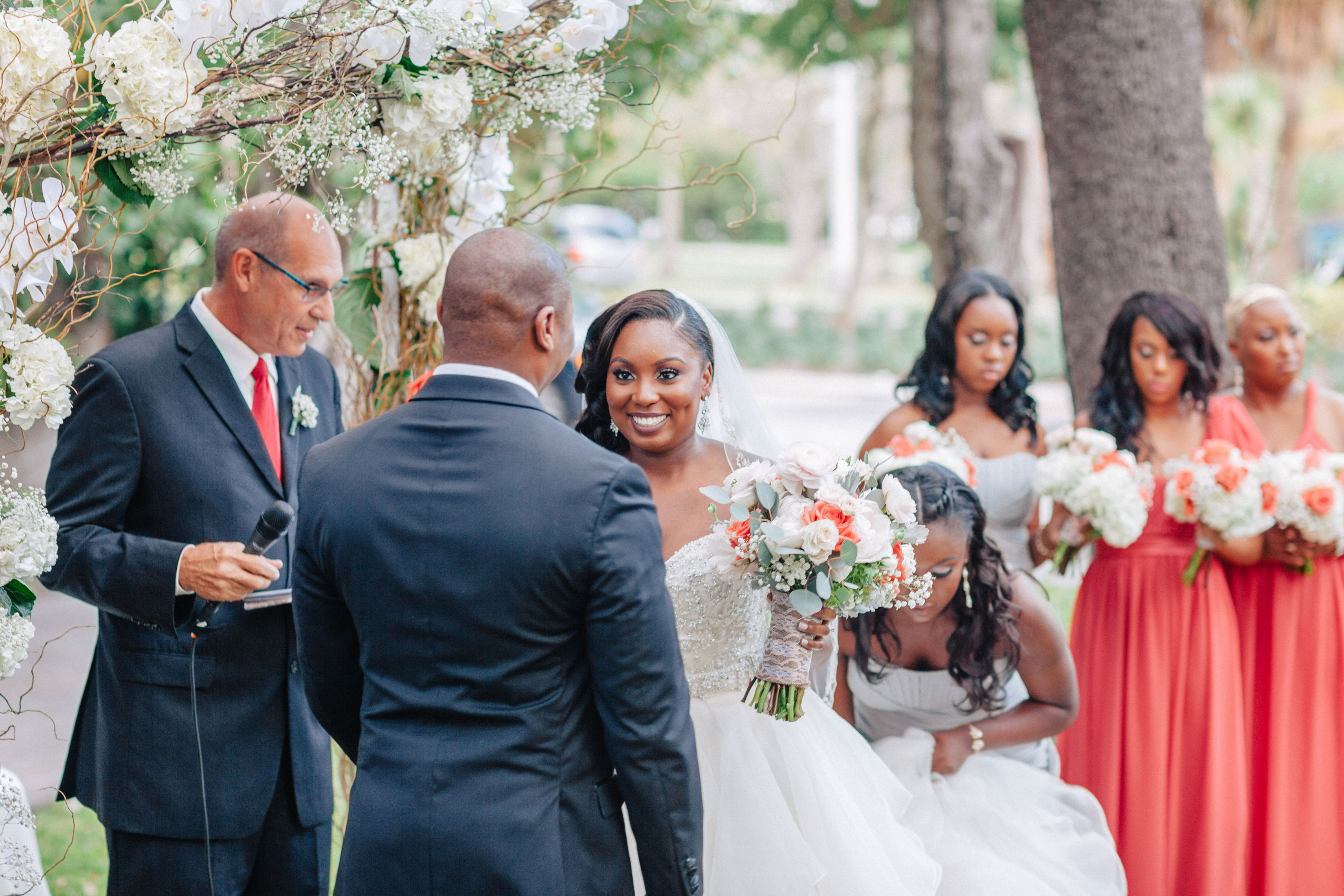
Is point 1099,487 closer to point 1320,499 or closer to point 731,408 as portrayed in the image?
point 1320,499

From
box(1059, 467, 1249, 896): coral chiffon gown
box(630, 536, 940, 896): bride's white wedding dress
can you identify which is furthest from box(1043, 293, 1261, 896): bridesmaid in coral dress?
box(630, 536, 940, 896): bride's white wedding dress

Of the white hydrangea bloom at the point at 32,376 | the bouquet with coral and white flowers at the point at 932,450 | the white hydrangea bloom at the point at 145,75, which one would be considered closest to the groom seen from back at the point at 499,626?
the white hydrangea bloom at the point at 32,376

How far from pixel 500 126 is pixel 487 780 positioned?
6.03 feet

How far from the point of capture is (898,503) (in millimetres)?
2797

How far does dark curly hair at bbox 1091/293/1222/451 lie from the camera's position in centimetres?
453

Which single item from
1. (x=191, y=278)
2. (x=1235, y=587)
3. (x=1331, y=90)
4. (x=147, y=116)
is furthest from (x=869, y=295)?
(x=147, y=116)

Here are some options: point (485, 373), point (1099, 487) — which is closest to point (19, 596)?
point (485, 373)

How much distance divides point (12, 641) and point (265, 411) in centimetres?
106

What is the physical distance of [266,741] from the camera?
3145 millimetres

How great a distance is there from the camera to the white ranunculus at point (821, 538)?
2.62 m

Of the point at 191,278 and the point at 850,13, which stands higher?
the point at 850,13

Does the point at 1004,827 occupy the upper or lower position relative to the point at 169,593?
lower

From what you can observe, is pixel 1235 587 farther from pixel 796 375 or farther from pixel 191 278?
pixel 796 375

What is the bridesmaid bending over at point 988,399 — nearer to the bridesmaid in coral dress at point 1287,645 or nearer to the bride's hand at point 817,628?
the bridesmaid in coral dress at point 1287,645
